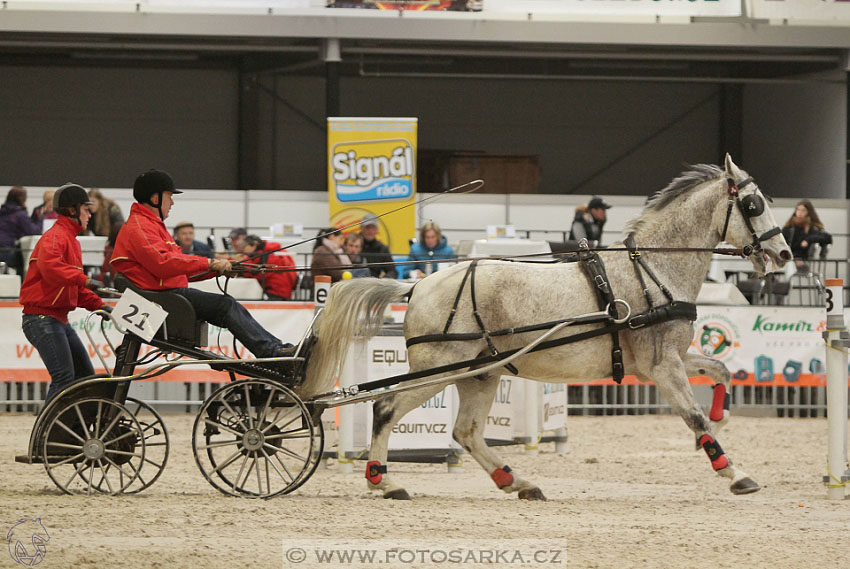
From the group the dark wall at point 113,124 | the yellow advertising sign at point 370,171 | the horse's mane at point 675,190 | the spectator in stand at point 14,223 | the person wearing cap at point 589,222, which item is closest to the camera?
the horse's mane at point 675,190

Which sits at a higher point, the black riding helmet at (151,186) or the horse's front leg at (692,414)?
the black riding helmet at (151,186)

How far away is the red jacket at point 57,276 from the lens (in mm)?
7383

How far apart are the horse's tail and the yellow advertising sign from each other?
8936 mm

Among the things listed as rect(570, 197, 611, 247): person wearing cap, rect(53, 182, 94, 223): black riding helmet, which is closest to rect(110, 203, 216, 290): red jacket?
rect(53, 182, 94, 223): black riding helmet

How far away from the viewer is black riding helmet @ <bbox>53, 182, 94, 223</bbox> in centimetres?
757

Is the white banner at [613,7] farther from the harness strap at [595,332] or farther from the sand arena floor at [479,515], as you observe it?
the harness strap at [595,332]

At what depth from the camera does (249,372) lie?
7.35 metres

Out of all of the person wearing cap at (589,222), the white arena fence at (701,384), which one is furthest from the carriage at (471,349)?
the person wearing cap at (589,222)

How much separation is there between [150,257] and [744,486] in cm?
390

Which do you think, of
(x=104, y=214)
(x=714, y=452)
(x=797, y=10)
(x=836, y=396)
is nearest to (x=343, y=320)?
(x=714, y=452)

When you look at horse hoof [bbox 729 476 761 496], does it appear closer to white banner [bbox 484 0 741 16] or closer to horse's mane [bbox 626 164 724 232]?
horse's mane [bbox 626 164 724 232]

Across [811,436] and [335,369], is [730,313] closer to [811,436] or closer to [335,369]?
[811,436]

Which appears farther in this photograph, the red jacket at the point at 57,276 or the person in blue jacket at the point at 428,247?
the person in blue jacket at the point at 428,247

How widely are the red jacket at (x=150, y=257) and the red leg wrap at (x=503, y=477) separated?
7.47 ft
